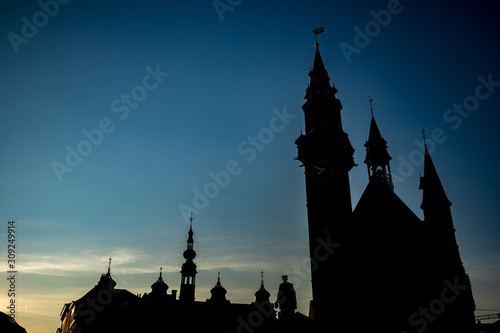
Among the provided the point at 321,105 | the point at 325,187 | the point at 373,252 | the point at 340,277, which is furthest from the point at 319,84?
the point at 340,277

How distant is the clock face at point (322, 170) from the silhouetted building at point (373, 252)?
117 millimetres

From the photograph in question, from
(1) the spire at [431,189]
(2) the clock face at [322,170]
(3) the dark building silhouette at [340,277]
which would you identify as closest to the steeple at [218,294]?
(3) the dark building silhouette at [340,277]

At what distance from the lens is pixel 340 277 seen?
124ft

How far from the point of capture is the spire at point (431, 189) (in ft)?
134

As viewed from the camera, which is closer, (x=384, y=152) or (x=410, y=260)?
(x=410, y=260)

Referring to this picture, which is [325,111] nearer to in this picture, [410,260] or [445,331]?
[410,260]

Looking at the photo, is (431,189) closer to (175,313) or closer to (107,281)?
(175,313)

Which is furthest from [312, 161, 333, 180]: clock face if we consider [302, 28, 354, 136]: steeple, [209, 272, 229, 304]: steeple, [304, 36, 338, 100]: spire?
[209, 272, 229, 304]: steeple

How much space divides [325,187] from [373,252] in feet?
29.1

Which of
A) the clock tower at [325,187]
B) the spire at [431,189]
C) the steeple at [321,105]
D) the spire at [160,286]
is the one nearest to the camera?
the clock tower at [325,187]

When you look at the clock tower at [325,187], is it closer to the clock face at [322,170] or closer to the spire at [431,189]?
the clock face at [322,170]

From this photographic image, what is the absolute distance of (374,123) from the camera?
190 ft

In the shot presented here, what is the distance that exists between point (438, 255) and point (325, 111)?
824 inches

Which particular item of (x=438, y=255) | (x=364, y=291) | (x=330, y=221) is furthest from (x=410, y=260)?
(x=330, y=221)
